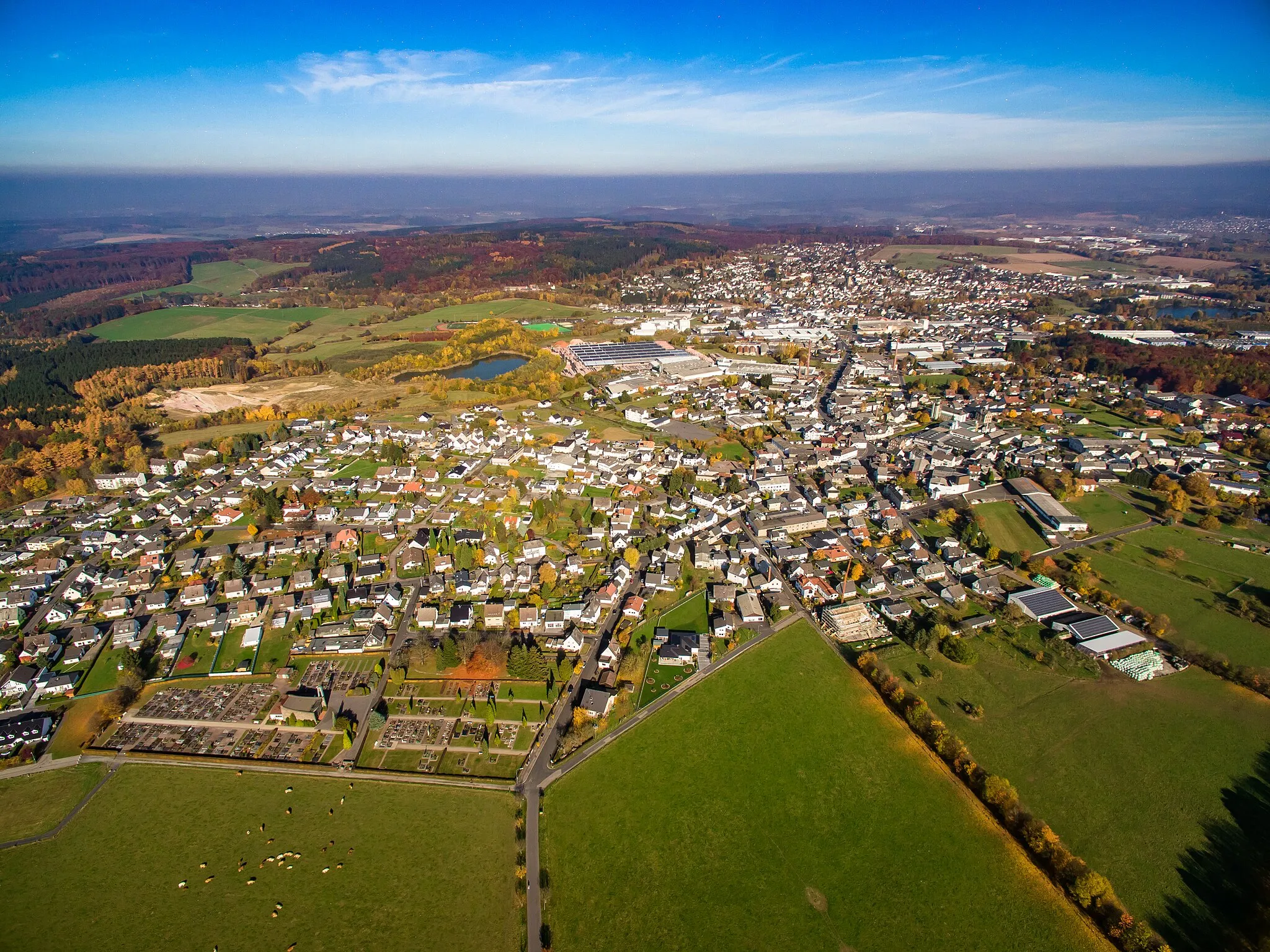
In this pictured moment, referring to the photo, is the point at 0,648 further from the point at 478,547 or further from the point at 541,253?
the point at 541,253

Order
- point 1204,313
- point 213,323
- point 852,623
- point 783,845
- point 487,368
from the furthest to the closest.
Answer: point 213,323 → point 1204,313 → point 487,368 → point 852,623 → point 783,845

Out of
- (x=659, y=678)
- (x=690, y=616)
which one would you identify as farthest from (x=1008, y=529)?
(x=659, y=678)

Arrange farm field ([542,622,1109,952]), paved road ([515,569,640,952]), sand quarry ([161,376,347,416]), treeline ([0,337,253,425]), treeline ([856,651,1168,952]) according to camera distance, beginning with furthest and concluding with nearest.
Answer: sand quarry ([161,376,347,416]) < treeline ([0,337,253,425]) < paved road ([515,569,640,952]) < farm field ([542,622,1109,952]) < treeline ([856,651,1168,952])

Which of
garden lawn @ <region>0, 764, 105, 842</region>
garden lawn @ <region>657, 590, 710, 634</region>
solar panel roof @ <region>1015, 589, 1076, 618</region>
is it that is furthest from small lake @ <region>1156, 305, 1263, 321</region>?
garden lawn @ <region>0, 764, 105, 842</region>

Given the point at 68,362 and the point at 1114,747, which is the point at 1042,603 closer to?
the point at 1114,747

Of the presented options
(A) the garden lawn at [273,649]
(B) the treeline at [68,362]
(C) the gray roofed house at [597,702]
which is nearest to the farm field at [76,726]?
(A) the garden lawn at [273,649]

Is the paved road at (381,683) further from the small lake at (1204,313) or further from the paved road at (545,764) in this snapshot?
the small lake at (1204,313)

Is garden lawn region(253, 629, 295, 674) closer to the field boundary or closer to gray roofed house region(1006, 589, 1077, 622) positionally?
the field boundary
